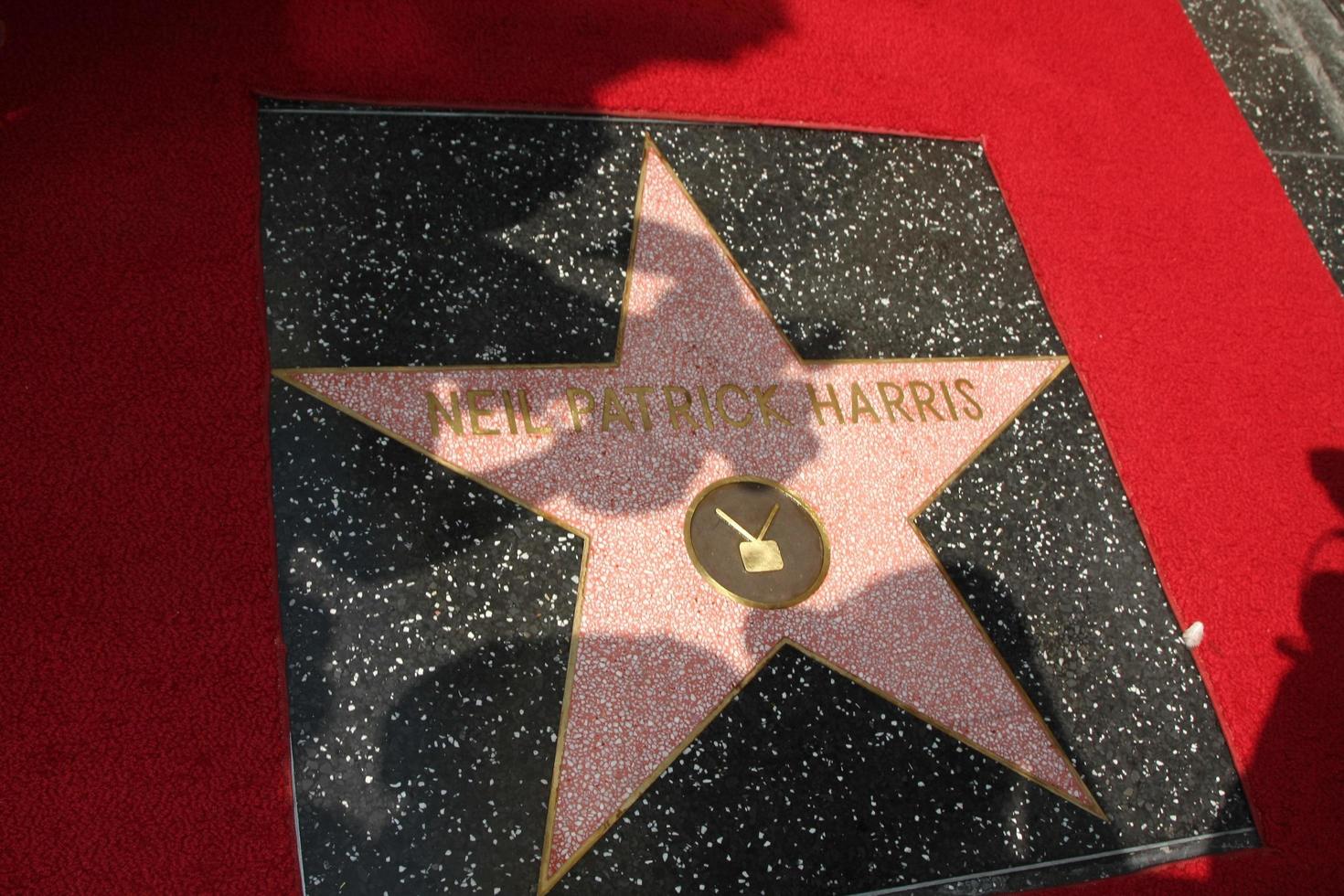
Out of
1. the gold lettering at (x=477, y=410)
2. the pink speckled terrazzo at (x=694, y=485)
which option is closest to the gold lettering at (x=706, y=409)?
the pink speckled terrazzo at (x=694, y=485)

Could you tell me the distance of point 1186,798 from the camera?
168 centimetres

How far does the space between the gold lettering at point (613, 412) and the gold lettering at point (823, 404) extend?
0.35 meters

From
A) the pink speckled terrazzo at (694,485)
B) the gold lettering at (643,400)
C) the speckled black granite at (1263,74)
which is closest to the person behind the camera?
the pink speckled terrazzo at (694,485)

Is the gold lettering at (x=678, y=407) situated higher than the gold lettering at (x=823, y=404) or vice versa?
the gold lettering at (x=823, y=404)

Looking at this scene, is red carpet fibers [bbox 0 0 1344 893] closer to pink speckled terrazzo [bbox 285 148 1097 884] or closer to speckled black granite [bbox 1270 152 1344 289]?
speckled black granite [bbox 1270 152 1344 289]

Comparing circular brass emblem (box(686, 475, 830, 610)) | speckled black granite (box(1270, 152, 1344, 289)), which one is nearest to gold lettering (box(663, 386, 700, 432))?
circular brass emblem (box(686, 475, 830, 610))

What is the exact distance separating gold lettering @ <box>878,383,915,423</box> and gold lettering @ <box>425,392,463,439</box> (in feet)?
2.60

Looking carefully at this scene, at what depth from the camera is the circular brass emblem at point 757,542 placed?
1.67 metres

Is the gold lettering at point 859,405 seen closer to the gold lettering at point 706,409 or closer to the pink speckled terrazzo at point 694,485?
the pink speckled terrazzo at point 694,485

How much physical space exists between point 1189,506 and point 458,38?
1772mm

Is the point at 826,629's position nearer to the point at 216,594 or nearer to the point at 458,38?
the point at 216,594

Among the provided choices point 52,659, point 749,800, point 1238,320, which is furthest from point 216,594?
point 1238,320

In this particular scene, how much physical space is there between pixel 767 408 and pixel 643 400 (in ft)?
0.77

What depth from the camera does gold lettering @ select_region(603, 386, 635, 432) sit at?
175 cm
